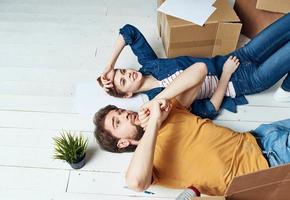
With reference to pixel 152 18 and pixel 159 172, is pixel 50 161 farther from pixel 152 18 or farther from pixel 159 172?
pixel 152 18

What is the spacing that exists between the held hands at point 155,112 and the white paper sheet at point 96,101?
382 mm

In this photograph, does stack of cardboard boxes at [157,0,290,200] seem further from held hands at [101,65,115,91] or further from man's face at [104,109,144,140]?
man's face at [104,109,144,140]

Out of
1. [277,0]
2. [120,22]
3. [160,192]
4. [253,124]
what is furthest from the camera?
[120,22]

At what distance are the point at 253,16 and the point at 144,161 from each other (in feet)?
3.74

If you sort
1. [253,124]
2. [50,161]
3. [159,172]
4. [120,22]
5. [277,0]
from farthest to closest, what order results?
[120,22], [277,0], [253,124], [50,161], [159,172]

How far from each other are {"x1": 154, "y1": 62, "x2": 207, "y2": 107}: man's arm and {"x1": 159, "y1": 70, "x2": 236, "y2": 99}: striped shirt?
164mm

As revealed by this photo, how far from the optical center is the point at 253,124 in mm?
1431

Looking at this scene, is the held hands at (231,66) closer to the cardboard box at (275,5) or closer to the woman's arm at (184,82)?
the woman's arm at (184,82)

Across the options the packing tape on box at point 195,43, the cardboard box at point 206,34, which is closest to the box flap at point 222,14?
the cardboard box at point 206,34

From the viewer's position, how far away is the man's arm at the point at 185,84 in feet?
3.84

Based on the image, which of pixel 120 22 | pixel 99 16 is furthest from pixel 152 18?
pixel 99 16

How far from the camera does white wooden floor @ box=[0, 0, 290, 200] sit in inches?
49.1

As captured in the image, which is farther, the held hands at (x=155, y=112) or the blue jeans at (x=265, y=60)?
the blue jeans at (x=265, y=60)

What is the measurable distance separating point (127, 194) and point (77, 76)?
735mm
